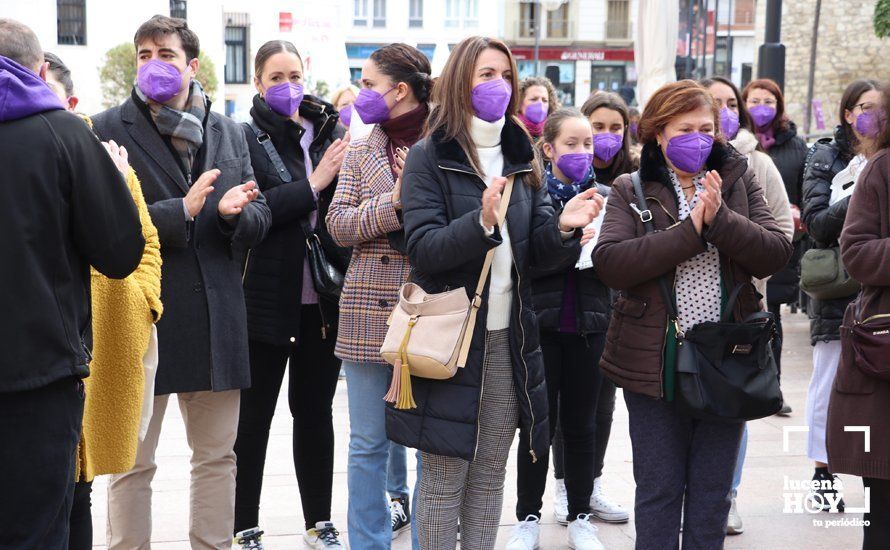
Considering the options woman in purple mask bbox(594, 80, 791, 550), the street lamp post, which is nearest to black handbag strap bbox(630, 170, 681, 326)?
woman in purple mask bbox(594, 80, 791, 550)

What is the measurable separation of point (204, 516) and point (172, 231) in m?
1.16

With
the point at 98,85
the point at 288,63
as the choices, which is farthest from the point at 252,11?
the point at 288,63

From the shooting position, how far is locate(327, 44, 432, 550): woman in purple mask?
4.10 meters

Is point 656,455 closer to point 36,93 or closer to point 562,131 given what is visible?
point 562,131

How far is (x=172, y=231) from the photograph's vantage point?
12.9 feet

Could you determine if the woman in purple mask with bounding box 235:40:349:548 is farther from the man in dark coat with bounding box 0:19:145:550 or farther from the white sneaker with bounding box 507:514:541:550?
the man in dark coat with bounding box 0:19:145:550

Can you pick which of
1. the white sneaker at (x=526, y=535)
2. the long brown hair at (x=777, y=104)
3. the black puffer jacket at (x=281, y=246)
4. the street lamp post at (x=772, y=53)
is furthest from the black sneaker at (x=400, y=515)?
the street lamp post at (x=772, y=53)

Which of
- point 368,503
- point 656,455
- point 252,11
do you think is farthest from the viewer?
point 252,11

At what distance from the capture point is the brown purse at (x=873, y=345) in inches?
139

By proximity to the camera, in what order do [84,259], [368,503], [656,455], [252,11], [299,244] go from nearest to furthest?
[84,259]
[656,455]
[368,503]
[299,244]
[252,11]

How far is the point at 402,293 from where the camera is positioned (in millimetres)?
3709

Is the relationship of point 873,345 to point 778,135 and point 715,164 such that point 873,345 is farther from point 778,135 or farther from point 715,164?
point 778,135

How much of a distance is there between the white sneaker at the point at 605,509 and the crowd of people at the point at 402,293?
71 centimetres

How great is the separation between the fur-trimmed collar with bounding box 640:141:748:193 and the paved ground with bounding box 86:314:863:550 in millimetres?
1832
